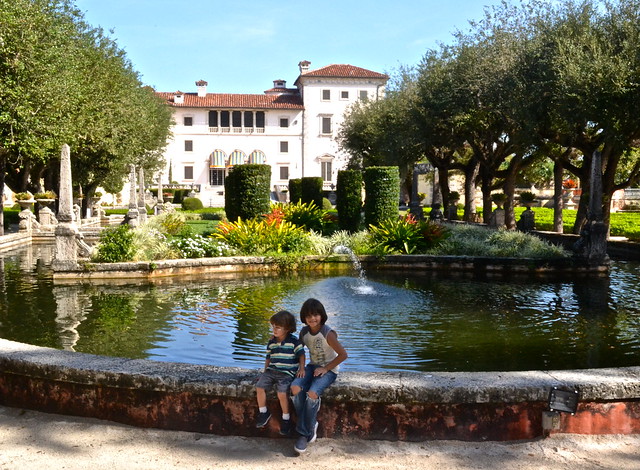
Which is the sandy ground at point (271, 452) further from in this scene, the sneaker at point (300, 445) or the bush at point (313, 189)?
the bush at point (313, 189)

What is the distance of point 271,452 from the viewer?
3756 mm

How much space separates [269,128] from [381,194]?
43.5 meters

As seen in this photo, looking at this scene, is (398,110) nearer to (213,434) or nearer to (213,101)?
(213,434)

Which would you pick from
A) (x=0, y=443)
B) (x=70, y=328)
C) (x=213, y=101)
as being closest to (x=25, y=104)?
(x=70, y=328)

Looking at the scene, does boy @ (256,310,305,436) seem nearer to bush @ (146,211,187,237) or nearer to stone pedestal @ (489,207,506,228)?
bush @ (146,211,187,237)

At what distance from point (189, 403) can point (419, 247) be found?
11119 mm

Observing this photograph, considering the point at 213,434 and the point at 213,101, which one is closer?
the point at 213,434

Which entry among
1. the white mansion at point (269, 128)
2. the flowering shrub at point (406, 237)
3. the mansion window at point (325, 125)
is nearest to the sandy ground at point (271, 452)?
the flowering shrub at point (406, 237)

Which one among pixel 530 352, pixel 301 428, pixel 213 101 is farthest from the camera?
pixel 213 101

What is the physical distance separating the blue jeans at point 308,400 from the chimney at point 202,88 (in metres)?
58.3

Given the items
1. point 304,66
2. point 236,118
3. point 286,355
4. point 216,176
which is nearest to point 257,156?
point 236,118

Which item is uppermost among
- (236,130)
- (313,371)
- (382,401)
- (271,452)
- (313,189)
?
(236,130)

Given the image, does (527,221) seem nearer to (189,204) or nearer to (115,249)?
(115,249)

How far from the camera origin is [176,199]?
157 ft
